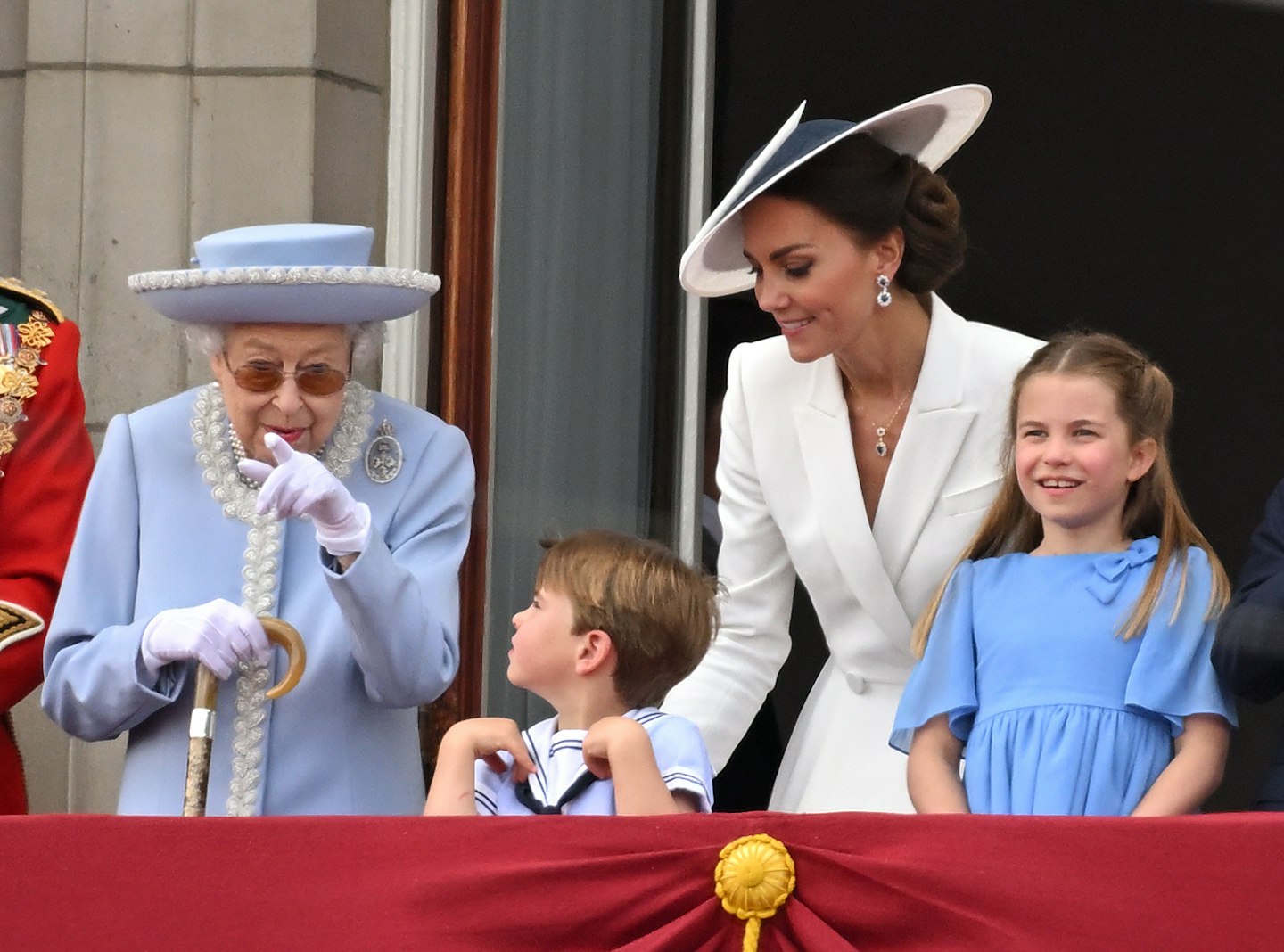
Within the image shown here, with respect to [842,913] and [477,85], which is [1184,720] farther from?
[477,85]

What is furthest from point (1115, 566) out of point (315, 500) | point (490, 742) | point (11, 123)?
point (11, 123)

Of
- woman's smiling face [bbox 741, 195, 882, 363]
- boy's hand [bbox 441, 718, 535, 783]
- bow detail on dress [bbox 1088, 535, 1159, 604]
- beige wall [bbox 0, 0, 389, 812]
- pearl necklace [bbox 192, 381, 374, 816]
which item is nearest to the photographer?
boy's hand [bbox 441, 718, 535, 783]

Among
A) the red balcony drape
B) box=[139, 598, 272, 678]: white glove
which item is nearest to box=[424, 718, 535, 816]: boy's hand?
the red balcony drape

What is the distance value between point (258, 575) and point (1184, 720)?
4.08ft

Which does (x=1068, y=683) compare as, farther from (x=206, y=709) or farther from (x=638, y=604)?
(x=206, y=709)

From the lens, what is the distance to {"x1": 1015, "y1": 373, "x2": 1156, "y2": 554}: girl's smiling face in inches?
115

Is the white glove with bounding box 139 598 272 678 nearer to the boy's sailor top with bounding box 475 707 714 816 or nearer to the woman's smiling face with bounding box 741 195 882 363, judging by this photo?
the boy's sailor top with bounding box 475 707 714 816

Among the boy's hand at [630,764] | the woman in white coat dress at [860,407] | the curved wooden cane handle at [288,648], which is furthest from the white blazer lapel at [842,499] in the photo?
the curved wooden cane handle at [288,648]

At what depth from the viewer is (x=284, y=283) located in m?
3.03

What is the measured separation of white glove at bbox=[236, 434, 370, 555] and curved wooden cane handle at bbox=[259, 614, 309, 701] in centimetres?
14

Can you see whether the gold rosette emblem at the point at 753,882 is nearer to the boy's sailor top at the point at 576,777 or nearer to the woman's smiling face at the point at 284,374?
the boy's sailor top at the point at 576,777

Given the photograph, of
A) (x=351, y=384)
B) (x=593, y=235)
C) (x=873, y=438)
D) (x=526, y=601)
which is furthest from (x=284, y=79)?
(x=873, y=438)

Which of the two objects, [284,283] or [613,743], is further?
[284,283]

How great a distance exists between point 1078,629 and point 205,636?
112cm
